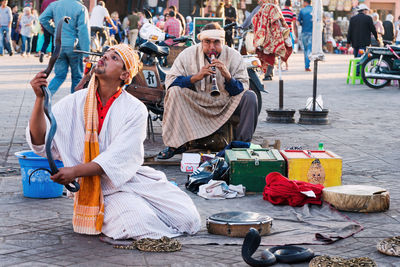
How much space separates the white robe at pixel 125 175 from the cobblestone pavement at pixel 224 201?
0.22m

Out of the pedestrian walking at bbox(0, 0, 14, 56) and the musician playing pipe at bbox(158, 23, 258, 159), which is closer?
the musician playing pipe at bbox(158, 23, 258, 159)

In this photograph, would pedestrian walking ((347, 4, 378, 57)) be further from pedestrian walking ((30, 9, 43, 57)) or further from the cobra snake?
the cobra snake

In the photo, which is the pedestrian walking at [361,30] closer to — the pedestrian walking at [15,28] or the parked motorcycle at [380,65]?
the parked motorcycle at [380,65]

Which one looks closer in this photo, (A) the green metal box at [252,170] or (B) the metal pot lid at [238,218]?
(B) the metal pot lid at [238,218]

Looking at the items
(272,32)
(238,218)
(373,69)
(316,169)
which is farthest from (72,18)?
(373,69)

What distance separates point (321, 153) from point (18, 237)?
2694mm

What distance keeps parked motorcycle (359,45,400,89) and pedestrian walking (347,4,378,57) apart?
6.00 ft

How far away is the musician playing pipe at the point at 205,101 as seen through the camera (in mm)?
6523

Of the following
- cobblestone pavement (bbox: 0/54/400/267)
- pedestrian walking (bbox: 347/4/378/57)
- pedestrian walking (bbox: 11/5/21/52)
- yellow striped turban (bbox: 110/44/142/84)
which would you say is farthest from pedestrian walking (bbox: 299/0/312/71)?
yellow striped turban (bbox: 110/44/142/84)

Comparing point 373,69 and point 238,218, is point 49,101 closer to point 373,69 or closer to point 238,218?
point 238,218

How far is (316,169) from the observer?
5457mm

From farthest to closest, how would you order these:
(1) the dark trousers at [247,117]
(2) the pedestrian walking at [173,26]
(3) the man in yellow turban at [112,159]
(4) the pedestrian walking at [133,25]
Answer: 1. (4) the pedestrian walking at [133,25]
2. (2) the pedestrian walking at [173,26]
3. (1) the dark trousers at [247,117]
4. (3) the man in yellow turban at [112,159]

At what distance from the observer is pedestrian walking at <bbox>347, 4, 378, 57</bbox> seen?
53.5ft

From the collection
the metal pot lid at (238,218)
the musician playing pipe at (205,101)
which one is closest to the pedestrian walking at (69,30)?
the musician playing pipe at (205,101)
